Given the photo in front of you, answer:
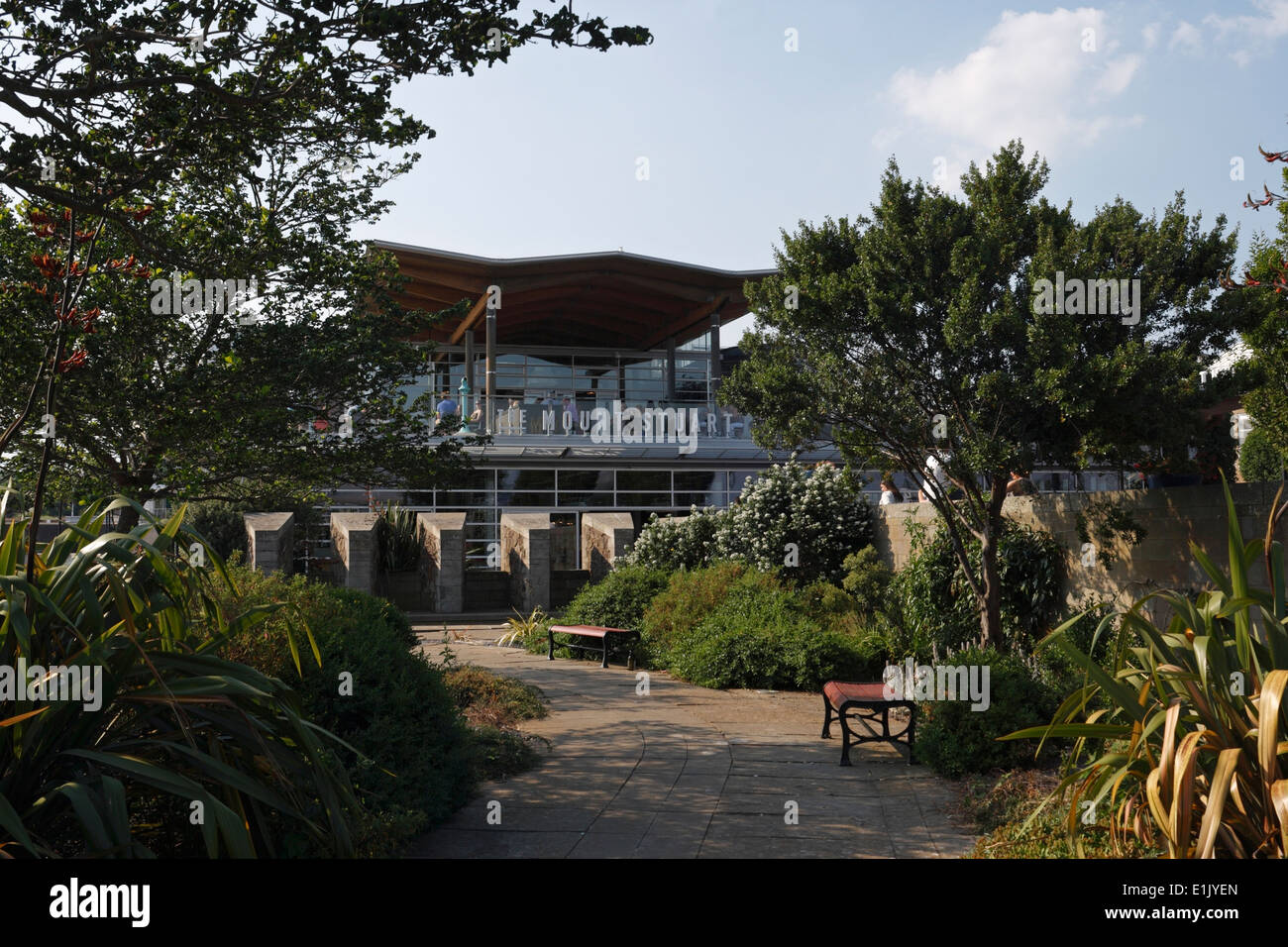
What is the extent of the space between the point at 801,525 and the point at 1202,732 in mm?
10418

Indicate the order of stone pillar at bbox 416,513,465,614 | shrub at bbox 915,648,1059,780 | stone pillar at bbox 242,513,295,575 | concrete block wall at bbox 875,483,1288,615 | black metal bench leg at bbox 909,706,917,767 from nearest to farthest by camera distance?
shrub at bbox 915,648,1059,780 < black metal bench leg at bbox 909,706,917,767 < concrete block wall at bbox 875,483,1288,615 < stone pillar at bbox 242,513,295,575 < stone pillar at bbox 416,513,465,614

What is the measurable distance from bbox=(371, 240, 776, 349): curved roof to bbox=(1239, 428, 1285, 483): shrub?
44.0ft

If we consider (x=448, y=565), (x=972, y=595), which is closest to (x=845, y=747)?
(x=972, y=595)

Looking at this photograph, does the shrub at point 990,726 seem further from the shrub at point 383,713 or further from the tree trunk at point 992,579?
the shrub at point 383,713

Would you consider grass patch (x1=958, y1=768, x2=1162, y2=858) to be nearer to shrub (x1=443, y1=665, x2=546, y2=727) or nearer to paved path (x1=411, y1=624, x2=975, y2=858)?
paved path (x1=411, y1=624, x2=975, y2=858)

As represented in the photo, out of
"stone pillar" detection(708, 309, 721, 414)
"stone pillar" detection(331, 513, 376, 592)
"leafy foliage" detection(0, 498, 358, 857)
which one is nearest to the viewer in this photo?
"leafy foliage" detection(0, 498, 358, 857)

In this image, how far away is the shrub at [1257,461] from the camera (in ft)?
49.6

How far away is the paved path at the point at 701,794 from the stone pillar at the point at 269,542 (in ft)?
23.5

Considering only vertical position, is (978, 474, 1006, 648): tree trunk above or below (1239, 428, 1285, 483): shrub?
below

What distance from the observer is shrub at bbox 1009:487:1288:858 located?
3.57 metres

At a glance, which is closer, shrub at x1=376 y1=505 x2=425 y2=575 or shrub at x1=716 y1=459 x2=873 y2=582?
shrub at x1=716 y1=459 x2=873 y2=582

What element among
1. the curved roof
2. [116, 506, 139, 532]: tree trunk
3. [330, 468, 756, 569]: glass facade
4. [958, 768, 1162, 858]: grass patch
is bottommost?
[958, 768, 1162, 858]: grass patch

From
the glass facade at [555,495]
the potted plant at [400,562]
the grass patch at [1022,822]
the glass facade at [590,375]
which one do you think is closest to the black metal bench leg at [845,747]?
the grass patch at [1022,822]

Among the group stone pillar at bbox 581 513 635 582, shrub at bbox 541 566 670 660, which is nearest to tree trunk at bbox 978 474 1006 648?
shrub at bbox 541 566 670 660
